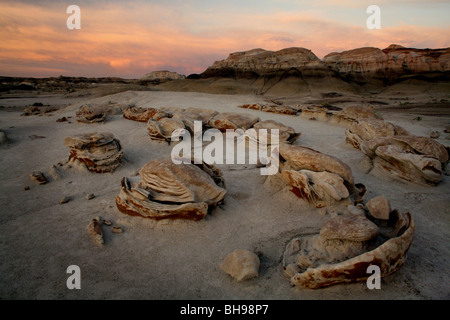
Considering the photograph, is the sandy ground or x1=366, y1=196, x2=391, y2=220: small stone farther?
x1=366, y1=196, x2=391, y2=220: small stone

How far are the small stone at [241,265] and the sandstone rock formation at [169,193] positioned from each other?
907 millimetres

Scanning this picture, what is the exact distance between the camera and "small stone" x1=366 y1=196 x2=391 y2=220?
2771 mm

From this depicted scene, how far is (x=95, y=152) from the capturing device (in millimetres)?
5227

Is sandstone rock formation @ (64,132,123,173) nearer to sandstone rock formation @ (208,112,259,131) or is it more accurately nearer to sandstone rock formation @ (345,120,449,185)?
sandstone rock formation @ (208,112,259,131)

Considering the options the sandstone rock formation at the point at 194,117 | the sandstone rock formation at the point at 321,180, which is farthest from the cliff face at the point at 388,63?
the sandstone rock formation at the point at 321,180

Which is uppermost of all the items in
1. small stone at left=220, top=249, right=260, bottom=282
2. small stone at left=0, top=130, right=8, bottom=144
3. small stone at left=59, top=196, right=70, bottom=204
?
small stone at left=0, top=130, right=8, bottom=144

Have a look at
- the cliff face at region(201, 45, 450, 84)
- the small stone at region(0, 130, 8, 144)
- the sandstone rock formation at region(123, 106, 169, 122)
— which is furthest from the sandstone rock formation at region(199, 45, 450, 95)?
A: the small stone at region(0, 130, 8, 144)

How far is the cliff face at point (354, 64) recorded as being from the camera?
2597 centimetres

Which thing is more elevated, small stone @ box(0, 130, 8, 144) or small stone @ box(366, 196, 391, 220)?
small stone @ box(0, 130, 8, 144)

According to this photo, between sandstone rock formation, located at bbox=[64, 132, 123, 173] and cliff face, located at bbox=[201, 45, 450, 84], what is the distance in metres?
26.3

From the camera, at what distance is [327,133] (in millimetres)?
7918

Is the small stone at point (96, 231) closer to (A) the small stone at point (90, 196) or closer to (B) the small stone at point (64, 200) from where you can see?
(A) the small stone at point (90, 196)

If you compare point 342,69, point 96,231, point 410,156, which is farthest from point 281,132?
point 342,69
